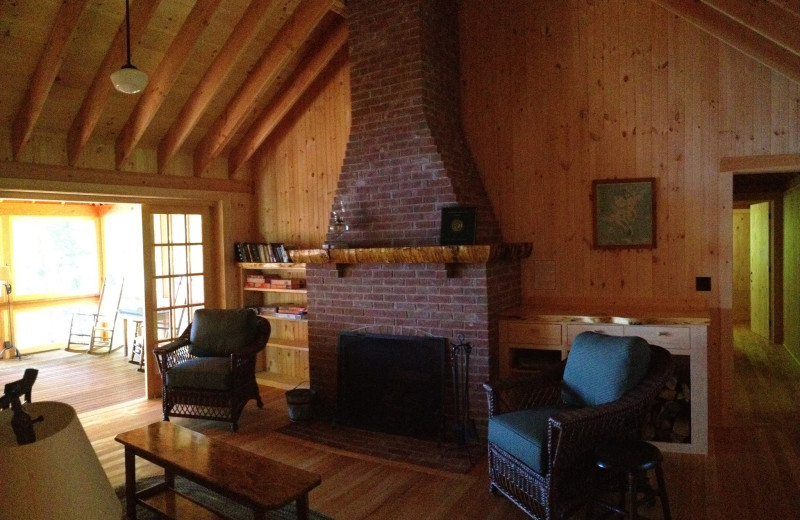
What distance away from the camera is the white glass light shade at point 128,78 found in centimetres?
350

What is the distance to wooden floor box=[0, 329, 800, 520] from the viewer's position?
308 centimetres

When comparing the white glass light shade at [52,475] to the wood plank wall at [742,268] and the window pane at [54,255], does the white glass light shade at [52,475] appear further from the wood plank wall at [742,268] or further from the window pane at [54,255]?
the wood plank wall at [742,268]

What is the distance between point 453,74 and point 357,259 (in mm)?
1832

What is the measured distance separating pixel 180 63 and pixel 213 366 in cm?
240

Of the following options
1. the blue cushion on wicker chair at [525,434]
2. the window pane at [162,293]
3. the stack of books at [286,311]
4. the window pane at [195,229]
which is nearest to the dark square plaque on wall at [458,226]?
the blue cushion on wicker chair at [525,434]

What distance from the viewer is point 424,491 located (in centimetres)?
335

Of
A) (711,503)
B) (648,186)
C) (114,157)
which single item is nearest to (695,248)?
(648,186)

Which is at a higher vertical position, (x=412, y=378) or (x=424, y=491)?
(x=412, y=378)

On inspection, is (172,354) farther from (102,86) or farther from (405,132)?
(405,132)

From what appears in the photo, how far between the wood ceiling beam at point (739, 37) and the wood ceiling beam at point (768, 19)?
2.68 feet

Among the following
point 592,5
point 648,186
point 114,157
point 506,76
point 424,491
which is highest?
point 592,5

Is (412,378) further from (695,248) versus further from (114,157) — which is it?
(114,157)

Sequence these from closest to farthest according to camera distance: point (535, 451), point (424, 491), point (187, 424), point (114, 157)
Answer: point (535, 451)
point (424, 491)
point (187, 424)
point (114, 157)

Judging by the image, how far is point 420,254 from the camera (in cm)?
404
